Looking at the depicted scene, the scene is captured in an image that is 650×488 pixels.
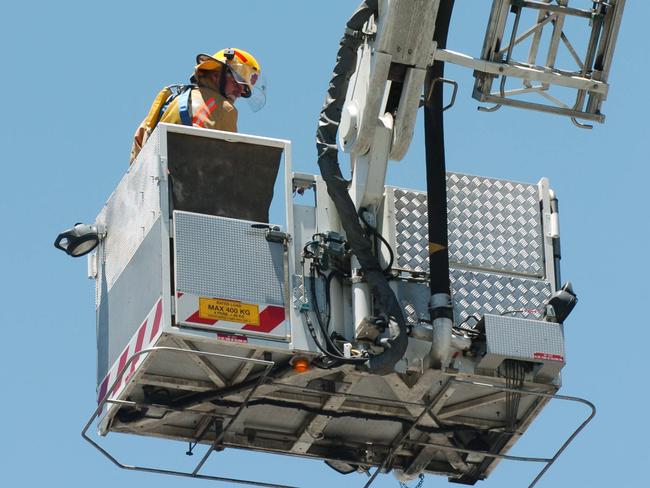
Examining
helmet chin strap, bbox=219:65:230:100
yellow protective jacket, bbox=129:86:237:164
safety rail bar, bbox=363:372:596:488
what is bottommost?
safety rail bar, bbox=363:372:596:488

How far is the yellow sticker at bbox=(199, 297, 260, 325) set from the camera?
794 inches

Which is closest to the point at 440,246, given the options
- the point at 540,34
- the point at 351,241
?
the point at 351,241

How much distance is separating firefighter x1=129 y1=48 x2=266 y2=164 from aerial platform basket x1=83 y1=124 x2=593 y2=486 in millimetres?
752

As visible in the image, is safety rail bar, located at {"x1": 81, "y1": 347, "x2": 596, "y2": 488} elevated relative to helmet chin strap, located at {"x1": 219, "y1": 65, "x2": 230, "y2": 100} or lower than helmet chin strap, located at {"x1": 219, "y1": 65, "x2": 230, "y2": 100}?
lower

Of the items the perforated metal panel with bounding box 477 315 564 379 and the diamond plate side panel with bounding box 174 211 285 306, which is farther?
the perforated metal panel with bounding box 477 315 564 379

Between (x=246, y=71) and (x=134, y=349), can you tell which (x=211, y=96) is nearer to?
(x=246, y=71)

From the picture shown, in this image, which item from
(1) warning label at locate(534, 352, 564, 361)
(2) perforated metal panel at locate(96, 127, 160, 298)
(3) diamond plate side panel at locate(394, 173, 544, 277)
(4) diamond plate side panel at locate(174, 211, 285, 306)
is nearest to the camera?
(4) diamond plate side panel at locate(174, 211, 285, 306)

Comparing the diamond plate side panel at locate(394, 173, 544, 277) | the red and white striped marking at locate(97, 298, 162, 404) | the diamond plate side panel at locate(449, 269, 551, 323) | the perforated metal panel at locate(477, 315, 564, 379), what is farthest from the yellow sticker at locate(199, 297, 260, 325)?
the perforated metal panel at locate(477, 315, 564, 379)

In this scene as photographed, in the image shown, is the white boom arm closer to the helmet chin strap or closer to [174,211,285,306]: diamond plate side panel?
[174,211,285,306]: diamond plate side panel

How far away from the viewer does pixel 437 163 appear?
21391 millimetres

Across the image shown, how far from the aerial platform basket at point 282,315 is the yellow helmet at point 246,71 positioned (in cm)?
150

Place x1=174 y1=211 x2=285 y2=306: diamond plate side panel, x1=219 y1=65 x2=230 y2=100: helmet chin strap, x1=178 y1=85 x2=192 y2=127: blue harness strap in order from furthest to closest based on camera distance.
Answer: x1=219 y1=65 x2=230 y2=100: helmet chin strap < x1=178 y1=85 x2=192 y2=127: blue harness strap < x1=174 y1=211 x2=285 y2=306: diamond plate side panel

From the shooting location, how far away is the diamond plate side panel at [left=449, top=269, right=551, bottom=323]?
69.8 feet

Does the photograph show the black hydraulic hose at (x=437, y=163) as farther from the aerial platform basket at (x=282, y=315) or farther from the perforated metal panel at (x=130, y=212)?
the perforated metal panel at (x=130, y=212)
